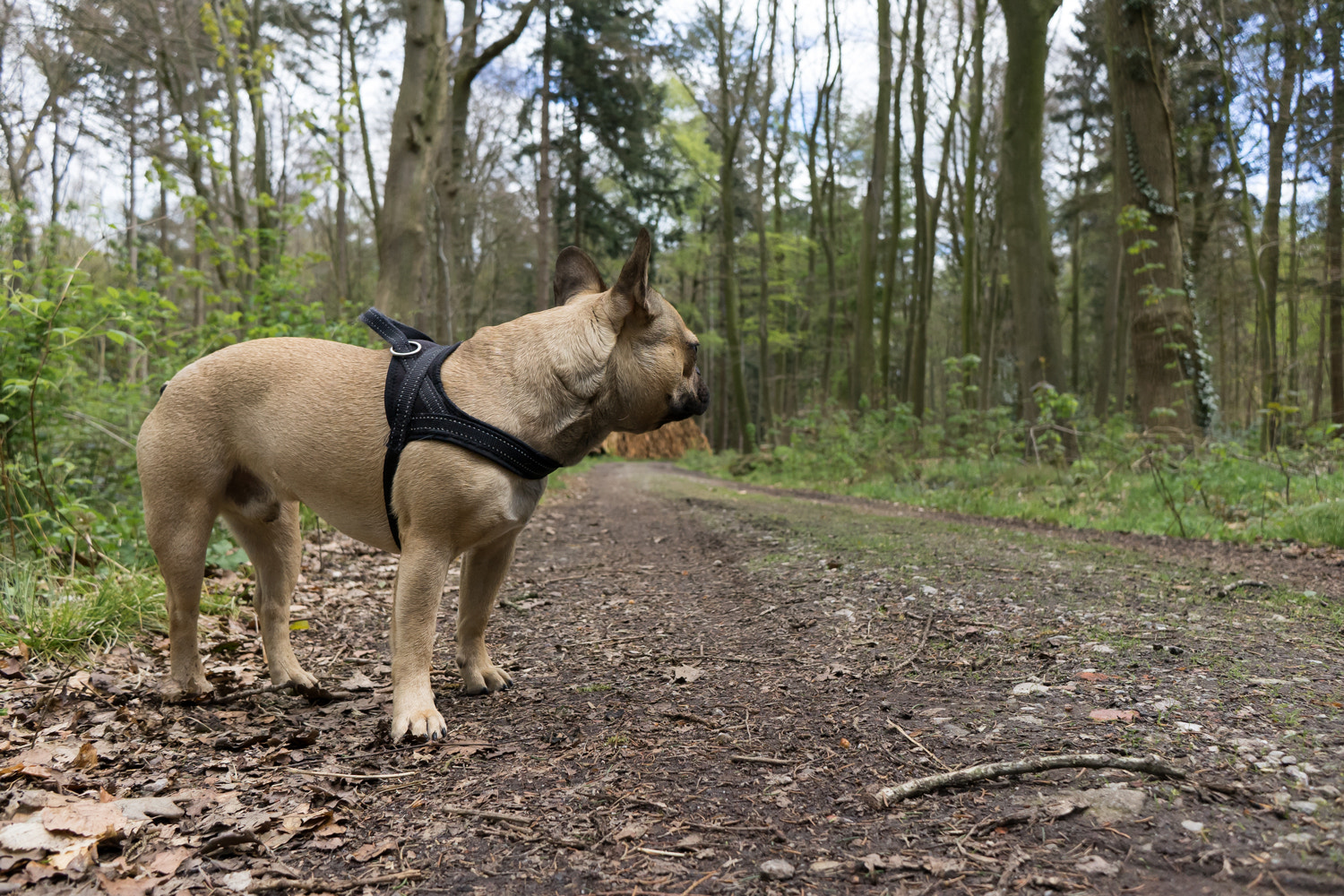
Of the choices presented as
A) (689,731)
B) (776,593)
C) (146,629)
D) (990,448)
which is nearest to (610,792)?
(689,731)

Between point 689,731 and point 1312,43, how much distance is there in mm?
18032

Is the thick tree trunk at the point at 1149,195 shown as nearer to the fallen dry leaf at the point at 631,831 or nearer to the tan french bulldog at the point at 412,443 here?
the tan french bulldog at the point at 412,443

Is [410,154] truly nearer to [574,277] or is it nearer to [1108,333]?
[574,277]

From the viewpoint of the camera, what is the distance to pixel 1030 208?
12.9 meters

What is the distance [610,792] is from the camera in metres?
2.37

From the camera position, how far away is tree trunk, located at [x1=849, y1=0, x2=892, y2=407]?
19594 mm

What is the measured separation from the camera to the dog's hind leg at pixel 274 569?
3.60 meters

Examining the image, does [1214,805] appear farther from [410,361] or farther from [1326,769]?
[410,361]

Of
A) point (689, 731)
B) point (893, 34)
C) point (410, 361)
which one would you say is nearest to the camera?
point (689, 731)

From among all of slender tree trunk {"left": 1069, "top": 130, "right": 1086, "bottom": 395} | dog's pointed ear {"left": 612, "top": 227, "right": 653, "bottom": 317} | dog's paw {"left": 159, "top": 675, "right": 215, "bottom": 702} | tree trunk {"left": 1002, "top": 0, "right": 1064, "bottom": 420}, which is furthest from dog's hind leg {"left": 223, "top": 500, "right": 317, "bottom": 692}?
slender tree trunk {"left": 1069, "top": 130, "right": 1086, "bottom": 395}

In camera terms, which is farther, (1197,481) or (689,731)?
(1197,481)

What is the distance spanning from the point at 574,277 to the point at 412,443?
1.18 m

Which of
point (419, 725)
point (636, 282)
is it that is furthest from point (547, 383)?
point (419, 725)

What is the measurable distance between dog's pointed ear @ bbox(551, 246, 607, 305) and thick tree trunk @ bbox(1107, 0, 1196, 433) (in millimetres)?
8948
